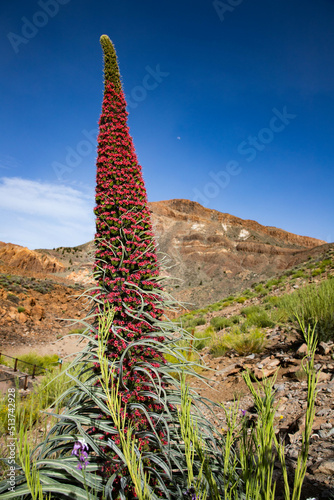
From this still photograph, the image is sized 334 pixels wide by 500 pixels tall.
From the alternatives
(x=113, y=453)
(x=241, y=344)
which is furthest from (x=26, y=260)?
(x=113, y=453)

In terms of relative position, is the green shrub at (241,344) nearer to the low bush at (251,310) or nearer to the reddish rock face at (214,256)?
the low bush at (251,310)

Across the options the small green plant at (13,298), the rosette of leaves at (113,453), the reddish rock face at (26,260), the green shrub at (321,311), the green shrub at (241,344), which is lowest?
the small green plant at (13,298)

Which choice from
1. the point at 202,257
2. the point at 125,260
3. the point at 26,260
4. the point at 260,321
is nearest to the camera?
the point at 125,260

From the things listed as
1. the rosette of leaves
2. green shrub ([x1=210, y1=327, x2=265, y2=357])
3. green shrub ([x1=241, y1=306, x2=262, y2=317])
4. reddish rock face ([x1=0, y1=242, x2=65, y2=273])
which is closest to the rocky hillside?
reddish rock face ([x1=0, y1=242, x2=65, y2=273])

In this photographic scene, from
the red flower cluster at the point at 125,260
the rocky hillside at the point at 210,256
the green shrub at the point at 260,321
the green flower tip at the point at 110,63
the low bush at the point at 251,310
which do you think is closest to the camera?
the red flower cluster at the point at 125,260

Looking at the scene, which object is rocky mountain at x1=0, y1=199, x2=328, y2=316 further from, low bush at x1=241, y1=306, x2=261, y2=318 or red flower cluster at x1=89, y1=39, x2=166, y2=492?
red flower cluster at x1=89, y1=39, x2=166, y2=492

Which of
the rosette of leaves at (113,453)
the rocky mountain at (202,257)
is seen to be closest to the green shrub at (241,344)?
the rosette of leaves at (113,453)

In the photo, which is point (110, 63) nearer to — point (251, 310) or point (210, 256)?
point (251, 310)

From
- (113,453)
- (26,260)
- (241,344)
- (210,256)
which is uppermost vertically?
(210,256)

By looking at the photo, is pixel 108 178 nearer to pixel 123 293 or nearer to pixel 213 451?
pixel 123 293

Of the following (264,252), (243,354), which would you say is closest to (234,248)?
(264,252)

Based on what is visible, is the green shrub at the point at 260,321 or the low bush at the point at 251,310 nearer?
the green shrub at the point at 260,321

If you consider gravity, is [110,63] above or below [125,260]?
above

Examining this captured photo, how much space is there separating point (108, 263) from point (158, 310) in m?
0.54
